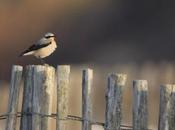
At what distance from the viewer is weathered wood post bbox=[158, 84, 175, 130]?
590 cm

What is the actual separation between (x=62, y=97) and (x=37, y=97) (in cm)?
23

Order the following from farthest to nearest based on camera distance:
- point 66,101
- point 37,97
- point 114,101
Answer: point 37,97
point 66,101
point 114,101

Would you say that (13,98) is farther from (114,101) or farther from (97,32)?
(97,32)

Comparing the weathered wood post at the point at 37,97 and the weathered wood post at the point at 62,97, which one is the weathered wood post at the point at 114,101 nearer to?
the weathered wood post at the point at 62,97

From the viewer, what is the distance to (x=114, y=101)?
19.8ft

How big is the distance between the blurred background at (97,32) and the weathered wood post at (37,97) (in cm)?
1065

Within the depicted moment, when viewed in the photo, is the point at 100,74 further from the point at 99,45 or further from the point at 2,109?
the point at 2,109

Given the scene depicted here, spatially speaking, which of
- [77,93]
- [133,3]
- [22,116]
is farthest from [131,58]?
[22,116]

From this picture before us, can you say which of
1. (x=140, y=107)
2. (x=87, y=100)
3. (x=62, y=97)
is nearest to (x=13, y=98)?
(x=62, y=97)

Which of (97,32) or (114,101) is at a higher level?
(97,32)

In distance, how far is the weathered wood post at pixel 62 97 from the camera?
627 cm

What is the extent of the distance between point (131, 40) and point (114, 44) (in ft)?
1.43

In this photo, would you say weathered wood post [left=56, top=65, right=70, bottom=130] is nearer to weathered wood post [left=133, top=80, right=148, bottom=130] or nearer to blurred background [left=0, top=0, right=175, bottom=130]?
weathered wood post [left=133, top=80, right=148, bottom=130]

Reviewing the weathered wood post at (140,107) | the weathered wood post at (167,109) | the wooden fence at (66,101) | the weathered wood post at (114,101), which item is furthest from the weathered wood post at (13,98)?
the weathered wood post at (167,109)
